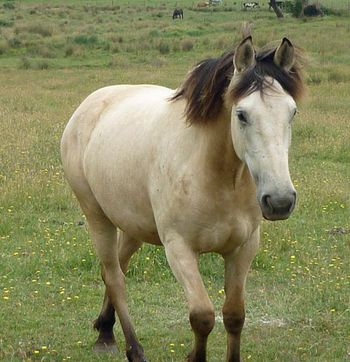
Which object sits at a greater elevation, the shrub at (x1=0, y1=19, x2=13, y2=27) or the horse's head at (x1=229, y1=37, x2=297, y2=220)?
the horse's head at (x1=229, y1=37, x2=297, y2=220)

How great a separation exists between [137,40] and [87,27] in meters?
10.0

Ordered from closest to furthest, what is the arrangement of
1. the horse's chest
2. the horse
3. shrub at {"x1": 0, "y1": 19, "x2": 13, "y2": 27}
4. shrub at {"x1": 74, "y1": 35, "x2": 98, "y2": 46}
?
the horse, the horse's chest, shrub at {"x1": 74, "y1": 35, "x2": 98, "y2": 46}, shrub at {"x1": 0, "y1": 19, "x2": 13, "y2": 27}

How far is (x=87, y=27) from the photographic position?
148ft

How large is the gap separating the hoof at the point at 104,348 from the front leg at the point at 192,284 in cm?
120

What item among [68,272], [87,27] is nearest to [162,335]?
[68,272]

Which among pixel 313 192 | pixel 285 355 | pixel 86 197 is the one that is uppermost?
pixel 86 197

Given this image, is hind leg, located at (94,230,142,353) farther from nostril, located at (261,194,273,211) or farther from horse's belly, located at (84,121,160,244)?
nostril, located at (261,194,273,211)

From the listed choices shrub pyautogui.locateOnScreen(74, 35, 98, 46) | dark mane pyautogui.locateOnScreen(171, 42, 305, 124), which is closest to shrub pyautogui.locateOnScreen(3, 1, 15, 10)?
shrub pyautogui.locateOnScreen(74, 35, 98, 46)

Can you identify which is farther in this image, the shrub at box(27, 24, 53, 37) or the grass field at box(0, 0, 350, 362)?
the shrub at box(27, 24, 53, 37)

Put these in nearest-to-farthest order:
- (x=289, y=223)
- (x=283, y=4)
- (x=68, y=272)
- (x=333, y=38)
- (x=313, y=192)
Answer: (x=68, y=272), (x=289, y=223), (x=313, y=192), (x=333, y=38), (x=283, y=4)

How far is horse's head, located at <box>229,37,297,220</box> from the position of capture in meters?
3.83

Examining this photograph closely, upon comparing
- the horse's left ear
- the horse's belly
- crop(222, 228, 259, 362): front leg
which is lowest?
crop(222, 228, 259, 362): front leg

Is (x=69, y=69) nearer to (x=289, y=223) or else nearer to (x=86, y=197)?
(x=289, y=223)

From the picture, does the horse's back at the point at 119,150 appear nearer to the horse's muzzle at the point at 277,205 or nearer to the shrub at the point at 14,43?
the horse's muzzle at the point at 277,205
